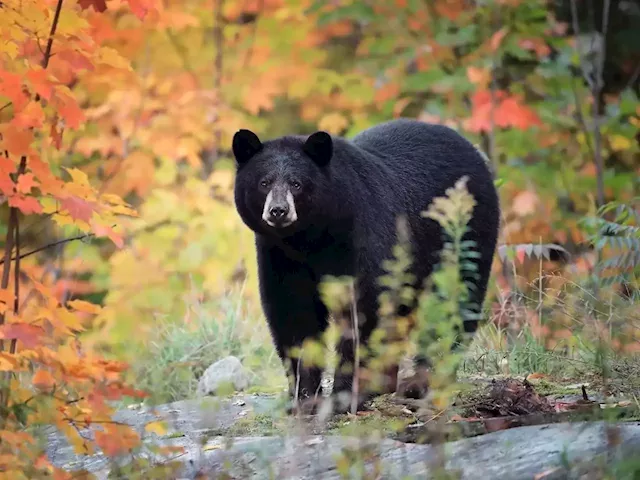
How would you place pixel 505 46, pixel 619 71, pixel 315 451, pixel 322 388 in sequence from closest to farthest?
pixel 315 451, pixel 322 388, pixel 505 46, pixel 619 71

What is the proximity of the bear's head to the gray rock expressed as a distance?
1.37 metres

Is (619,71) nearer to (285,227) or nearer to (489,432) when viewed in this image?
(285,227)

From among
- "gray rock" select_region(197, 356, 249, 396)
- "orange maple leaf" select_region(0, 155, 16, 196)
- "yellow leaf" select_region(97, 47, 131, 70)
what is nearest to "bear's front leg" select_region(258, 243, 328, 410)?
"gray rock" select_region(197, 356, 249, 396)

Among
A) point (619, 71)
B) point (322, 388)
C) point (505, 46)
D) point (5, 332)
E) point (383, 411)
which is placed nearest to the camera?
point (5, 332)

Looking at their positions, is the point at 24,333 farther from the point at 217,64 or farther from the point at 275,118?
the point at 275,118

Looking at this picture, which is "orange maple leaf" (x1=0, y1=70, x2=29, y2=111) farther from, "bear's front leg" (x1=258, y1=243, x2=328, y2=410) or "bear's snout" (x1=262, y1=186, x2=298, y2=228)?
"bear's front leg" (x1=258, y1=243, x2=328, y2=410)

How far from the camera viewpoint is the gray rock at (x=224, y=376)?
248 inches

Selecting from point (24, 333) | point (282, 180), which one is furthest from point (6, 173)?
point (282, 180)

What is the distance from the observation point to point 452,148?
622cm

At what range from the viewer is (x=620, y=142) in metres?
9.99

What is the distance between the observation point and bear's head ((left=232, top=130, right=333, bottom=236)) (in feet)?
16.5

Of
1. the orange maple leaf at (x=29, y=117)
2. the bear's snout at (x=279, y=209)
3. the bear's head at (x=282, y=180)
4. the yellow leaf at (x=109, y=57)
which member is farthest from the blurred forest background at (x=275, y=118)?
the orange maple leaf at (x=29, y=117)

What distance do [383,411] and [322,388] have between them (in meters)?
0.86

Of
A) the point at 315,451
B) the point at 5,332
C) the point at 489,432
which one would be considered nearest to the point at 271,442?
the point at 315,451
